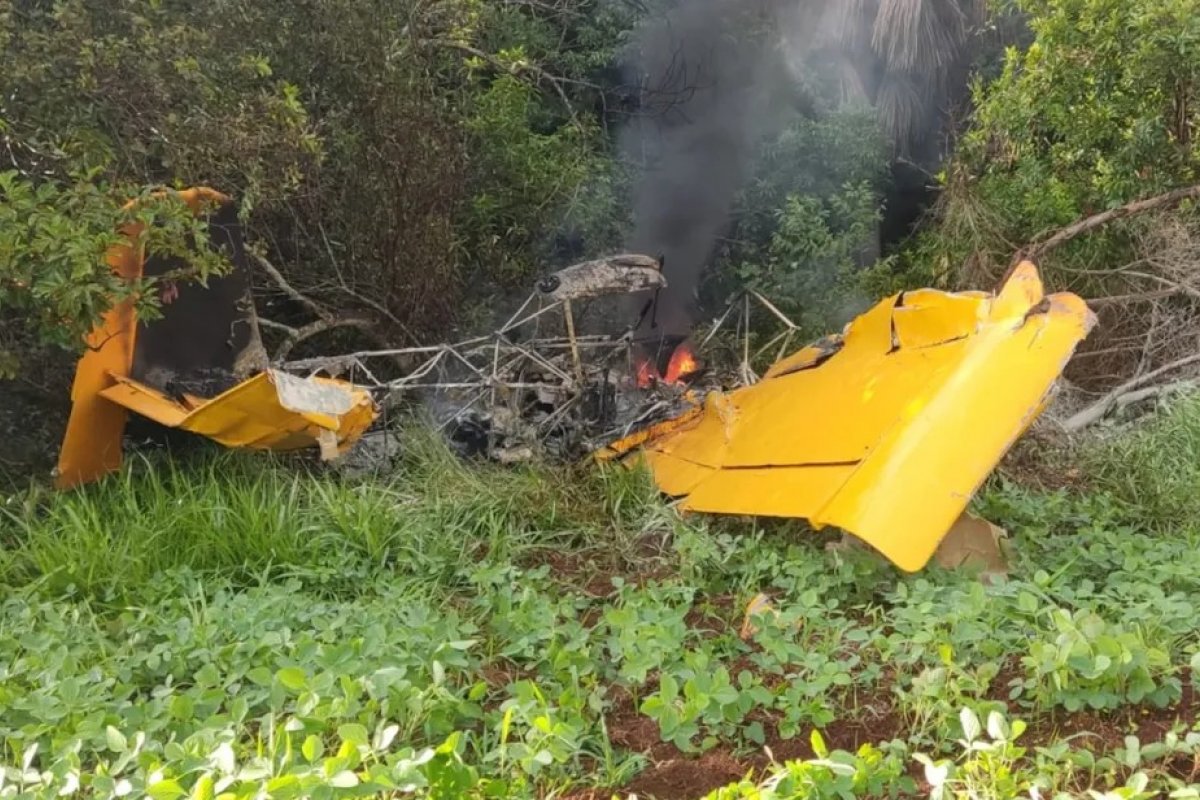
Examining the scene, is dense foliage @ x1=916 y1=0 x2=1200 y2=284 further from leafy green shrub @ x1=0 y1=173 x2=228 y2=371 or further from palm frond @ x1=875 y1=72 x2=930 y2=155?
leafy green shrub @ x1=0 y1=173 x2=228 y2=371

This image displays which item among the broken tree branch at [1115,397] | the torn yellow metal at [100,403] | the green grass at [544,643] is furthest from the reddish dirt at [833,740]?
the broken tree branch at [1115,397]

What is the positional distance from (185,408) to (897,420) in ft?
10.6

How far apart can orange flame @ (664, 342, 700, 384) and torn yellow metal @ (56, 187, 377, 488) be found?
2694 mm

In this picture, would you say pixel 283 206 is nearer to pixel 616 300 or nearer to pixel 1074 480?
pixel 616 300

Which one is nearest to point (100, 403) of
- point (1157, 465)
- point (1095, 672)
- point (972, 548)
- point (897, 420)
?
point (897, 420)

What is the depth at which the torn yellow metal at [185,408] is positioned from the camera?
3.98m

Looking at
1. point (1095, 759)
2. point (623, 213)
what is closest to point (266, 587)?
point (1095, 759)

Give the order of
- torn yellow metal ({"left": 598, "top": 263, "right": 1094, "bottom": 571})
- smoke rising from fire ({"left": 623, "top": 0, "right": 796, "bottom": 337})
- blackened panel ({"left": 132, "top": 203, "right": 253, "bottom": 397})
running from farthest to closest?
smoke rising from fire ({"left": 623, "top": 0, "right": 796, "bottom": 337}), blackened panel ({"left": 132, "top": 203, "right": 253, "bottom": 397}), torn yellow metal ({"left": 598, "top": 263, "right": 1094, "bottom": 571})

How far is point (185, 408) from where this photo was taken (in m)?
4.34

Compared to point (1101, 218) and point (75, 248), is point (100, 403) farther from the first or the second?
point (1101, 218)

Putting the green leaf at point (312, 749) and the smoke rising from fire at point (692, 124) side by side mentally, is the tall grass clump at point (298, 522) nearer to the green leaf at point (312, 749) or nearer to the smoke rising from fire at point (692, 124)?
the green leaf at point (312, 749)

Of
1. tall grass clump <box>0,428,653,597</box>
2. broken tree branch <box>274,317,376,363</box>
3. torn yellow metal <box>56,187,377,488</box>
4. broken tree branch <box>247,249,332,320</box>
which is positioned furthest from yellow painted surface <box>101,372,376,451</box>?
broken tree branch <box>247,249,332,320</box>

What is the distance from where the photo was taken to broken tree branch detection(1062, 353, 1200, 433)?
5832 mm

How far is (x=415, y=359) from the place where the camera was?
6770 mm
